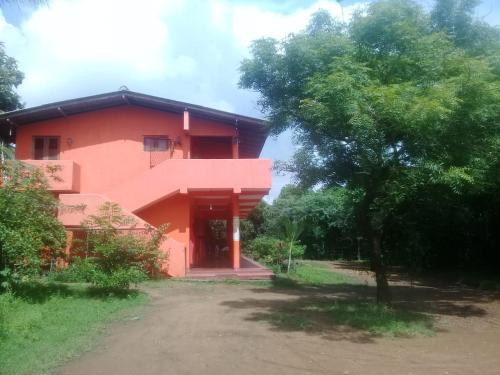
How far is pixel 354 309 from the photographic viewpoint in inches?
426

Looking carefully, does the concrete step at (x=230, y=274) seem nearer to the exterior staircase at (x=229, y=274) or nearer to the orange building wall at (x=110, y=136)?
the exterior staircase at (x=229, y=274)

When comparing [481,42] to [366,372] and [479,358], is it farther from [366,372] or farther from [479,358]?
[366,372]

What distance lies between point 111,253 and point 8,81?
44.9ft

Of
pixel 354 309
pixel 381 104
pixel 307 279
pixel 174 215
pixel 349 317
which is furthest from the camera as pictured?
pixel 307 279

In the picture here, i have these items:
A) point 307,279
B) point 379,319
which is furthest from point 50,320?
point 307,279

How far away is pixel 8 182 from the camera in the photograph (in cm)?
1099

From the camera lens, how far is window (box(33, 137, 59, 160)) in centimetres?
1902

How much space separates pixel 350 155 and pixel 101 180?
37.1 ft

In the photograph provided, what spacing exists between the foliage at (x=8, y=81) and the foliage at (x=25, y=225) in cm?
1172

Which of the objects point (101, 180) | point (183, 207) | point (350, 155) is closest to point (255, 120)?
point (183, 207)

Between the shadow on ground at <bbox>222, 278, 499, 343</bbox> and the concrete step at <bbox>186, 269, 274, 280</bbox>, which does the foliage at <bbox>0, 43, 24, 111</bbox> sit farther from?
the shadow on ground at <bbox>222, 278, 499, 343</bbox>

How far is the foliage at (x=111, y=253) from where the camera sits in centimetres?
1192

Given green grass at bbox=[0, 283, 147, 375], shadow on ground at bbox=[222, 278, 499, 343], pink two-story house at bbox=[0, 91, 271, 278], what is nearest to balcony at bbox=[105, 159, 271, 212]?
pink two-story house at bbox=[0, 91, 271, 278]

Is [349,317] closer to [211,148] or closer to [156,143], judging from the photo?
[156,143]
